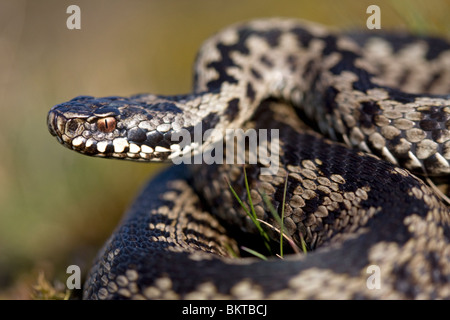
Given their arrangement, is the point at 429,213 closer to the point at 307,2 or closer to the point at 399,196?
the point at 399,196

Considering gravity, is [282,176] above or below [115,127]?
below

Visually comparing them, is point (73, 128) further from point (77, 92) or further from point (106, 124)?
point (77, 92)

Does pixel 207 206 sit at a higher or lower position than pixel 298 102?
lower

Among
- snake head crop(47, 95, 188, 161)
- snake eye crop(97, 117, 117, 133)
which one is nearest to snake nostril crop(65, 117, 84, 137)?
snake head crop(47, 95, 188, 161)

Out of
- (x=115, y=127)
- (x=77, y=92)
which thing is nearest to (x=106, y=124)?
(x=115, y=127)

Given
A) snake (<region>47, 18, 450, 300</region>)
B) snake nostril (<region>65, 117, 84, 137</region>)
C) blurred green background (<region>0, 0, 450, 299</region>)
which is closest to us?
snake (<region>47, 18, 450, 300</region>)

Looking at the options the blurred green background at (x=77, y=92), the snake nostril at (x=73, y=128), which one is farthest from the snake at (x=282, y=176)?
the blurred green background at (x=77, y=92)

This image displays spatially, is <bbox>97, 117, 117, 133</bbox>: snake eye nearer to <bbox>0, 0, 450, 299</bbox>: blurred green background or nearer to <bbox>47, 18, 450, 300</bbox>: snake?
<bbox>47, 18, 450, 300</bbox>: snake
